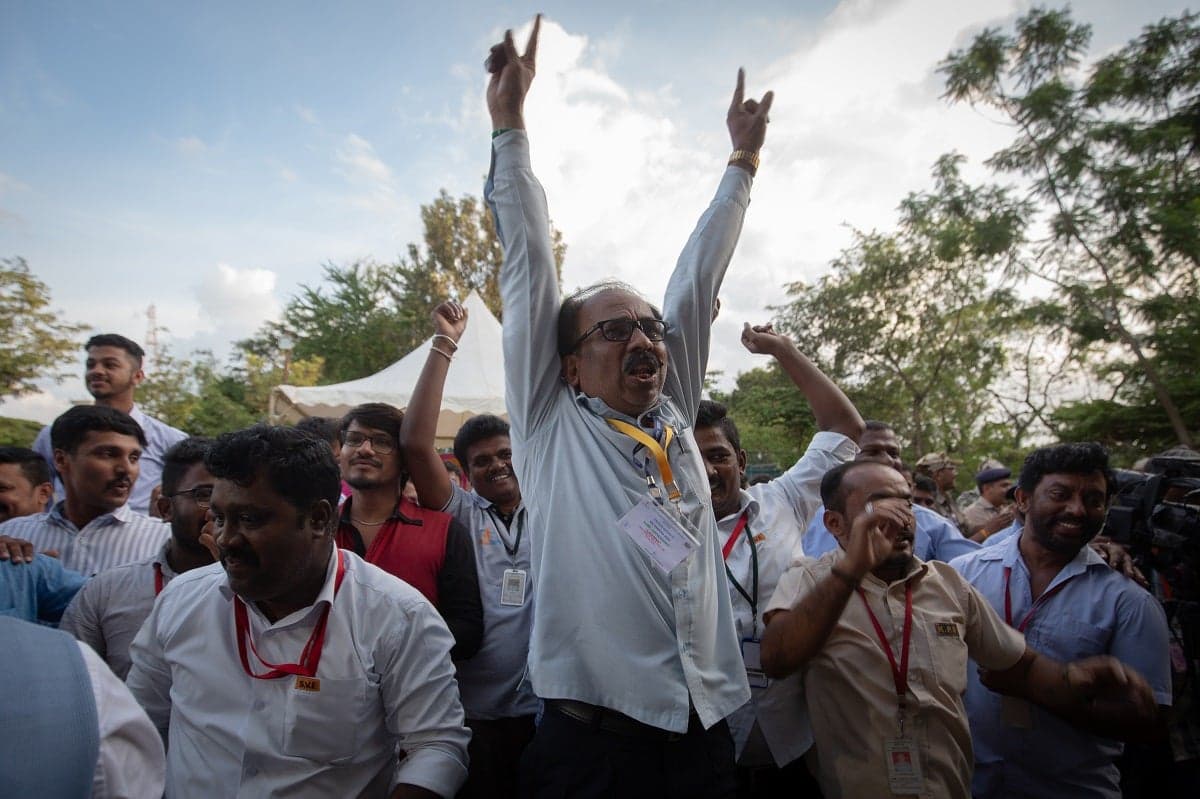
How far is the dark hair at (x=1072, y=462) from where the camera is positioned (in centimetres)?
274

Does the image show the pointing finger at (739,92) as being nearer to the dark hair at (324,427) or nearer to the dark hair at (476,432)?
the dark hair at (476,432)

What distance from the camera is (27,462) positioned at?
3072 millimetres

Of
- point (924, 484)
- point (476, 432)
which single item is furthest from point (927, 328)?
point (476, 432)

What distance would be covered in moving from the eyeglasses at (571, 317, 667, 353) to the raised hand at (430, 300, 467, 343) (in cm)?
126

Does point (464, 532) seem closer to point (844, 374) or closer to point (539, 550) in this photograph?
point (539, 550)

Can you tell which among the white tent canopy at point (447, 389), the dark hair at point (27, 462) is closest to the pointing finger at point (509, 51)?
the dark hair at point (27, 462)

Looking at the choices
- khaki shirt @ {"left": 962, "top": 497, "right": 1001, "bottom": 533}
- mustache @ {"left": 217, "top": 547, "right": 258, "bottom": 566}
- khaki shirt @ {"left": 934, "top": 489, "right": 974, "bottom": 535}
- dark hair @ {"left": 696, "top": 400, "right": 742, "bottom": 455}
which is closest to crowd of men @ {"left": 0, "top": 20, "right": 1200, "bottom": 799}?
mustache @ {"left": 217, "top": 547, "right": 258, "bottom": 566}

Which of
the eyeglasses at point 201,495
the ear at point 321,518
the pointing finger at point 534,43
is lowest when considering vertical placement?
the ear at point 321,518

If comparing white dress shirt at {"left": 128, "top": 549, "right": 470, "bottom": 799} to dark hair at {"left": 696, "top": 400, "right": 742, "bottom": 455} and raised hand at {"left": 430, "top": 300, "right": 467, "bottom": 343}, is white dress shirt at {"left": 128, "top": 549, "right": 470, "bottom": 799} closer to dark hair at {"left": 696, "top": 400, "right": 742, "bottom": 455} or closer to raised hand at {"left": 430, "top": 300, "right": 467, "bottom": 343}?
raised hand at {"left": 430, "top": 300, "right": 467, "bottom": 343}

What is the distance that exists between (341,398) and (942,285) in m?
15.9

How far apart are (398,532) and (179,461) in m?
0.90

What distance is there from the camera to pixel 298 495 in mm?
1761

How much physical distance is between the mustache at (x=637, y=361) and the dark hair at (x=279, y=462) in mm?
963

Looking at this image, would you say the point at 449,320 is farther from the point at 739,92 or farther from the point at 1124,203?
the point at 1124,203
